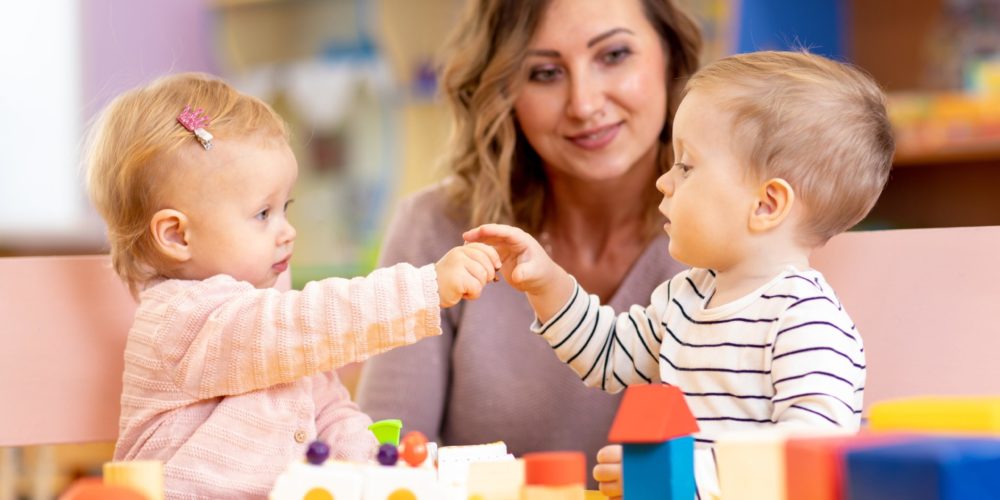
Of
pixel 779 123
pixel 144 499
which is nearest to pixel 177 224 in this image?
pixel 144 499

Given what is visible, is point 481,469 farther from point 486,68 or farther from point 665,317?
point 486,68

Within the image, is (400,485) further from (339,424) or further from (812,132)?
(812,132)

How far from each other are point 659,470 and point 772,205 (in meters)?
0.33

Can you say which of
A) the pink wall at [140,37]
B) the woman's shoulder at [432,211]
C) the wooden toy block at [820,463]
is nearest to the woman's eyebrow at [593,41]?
the woman's shoulder at [432,211]

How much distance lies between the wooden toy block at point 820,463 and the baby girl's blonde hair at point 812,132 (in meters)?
0.38

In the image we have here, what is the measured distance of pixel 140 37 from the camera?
358 cm

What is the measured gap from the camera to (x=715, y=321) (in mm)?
1002

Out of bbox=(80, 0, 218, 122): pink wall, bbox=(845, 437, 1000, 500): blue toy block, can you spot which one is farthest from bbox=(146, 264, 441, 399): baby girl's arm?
bbox=(80, 0, 218, 122): pink wall

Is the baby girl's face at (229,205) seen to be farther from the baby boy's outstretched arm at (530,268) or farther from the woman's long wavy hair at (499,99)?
the woman's long wavy hair at (499,99)

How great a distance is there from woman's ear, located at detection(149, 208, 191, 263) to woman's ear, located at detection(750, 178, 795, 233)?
53 cm

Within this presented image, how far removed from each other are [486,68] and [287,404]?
0.67 metres

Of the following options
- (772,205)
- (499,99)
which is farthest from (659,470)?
(499,99)

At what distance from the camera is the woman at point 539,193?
1467 millimetres

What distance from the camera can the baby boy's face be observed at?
3.26 ft
